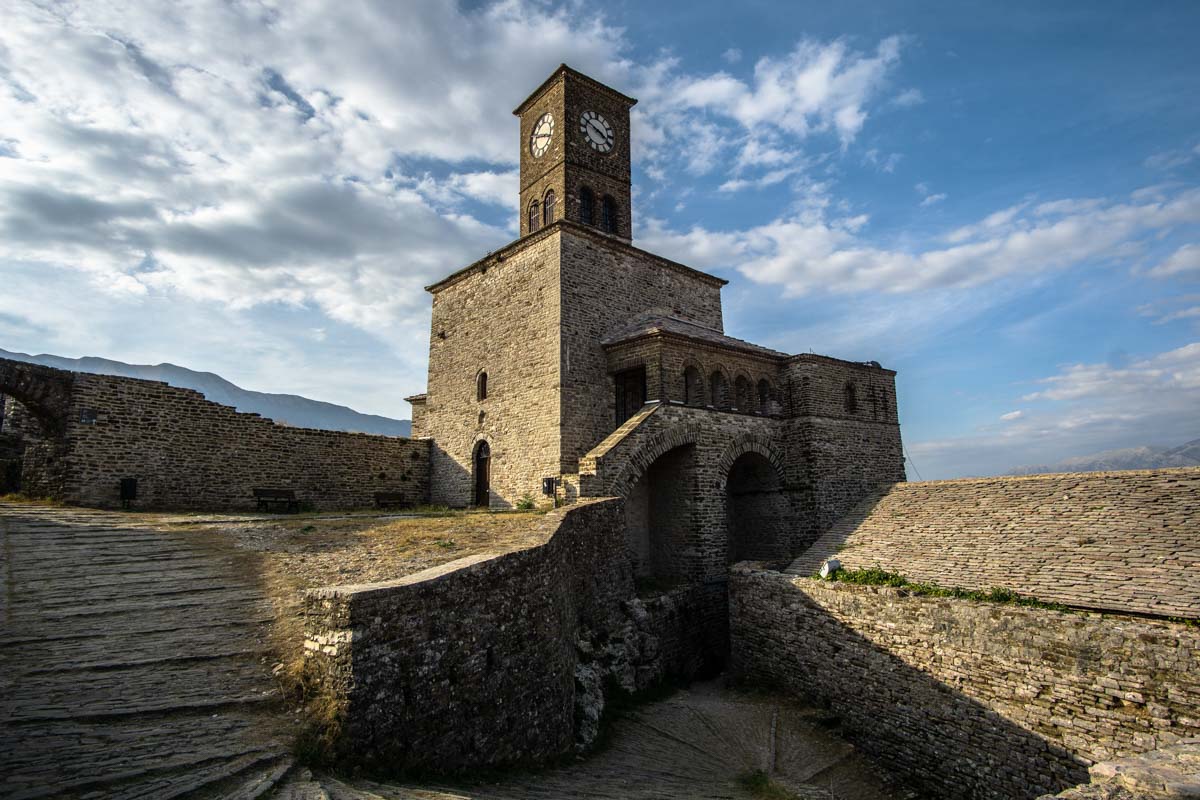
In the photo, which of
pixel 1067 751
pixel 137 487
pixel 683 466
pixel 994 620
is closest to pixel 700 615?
pixel 683 466

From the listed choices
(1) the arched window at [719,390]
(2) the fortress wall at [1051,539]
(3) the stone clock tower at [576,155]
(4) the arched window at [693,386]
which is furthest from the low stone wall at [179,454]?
(2) the fortress wall at [1051,539]

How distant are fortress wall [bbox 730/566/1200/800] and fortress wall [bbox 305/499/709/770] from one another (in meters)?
4.53

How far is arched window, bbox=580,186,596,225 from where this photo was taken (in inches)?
866

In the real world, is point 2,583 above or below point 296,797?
above

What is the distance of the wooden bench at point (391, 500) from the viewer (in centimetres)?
2081

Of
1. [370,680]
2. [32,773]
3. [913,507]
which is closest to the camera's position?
[32,773]

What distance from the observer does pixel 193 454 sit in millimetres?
16781

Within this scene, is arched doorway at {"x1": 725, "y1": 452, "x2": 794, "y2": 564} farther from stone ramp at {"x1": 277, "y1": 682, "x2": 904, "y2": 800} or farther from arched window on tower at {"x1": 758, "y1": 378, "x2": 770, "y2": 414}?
stone ramp at {"x1": 277, "y1": 682, "x2": 904, "y2": 800}

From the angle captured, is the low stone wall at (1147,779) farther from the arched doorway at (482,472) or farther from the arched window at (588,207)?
the arched window at (588,207)

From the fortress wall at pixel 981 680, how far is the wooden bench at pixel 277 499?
43.9 ft

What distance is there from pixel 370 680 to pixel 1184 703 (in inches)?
387

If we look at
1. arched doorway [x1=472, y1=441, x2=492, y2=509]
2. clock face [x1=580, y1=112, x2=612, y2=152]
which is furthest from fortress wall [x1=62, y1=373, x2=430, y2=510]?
clock face [x1=580, y1=112, x2=612, y2=152]

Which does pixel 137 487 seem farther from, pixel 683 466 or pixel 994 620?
pixel 994 620

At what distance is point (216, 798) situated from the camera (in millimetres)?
4867
